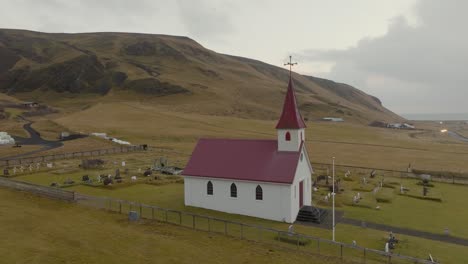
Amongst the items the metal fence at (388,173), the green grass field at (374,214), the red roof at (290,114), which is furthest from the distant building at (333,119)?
the red roof at (290,114)

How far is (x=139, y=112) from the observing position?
499ft

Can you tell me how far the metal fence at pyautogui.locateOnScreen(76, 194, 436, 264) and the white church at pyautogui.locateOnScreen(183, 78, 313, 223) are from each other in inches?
168

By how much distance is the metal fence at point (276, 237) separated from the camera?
2620 cm

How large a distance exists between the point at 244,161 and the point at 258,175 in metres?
2.70

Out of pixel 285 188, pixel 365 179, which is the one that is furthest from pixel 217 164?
pixel 365 179

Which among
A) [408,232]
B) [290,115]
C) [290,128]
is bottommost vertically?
[408,232]

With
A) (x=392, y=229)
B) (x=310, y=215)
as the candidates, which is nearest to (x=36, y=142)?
(x=310, y=215)

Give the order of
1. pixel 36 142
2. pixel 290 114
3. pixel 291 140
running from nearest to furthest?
1. pixel 291 140
2. pixel 290 114
3. pixel 36 142

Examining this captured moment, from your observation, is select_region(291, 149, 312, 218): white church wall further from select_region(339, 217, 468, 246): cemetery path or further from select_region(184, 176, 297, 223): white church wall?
select_region(339, 217, 468, 246): cemetery path

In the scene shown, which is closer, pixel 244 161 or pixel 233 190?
pixel 233 190

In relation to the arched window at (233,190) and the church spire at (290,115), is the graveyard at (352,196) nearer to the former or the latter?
the arched window at (233,190)

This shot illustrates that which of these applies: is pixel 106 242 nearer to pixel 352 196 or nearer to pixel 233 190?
pixel 233 190

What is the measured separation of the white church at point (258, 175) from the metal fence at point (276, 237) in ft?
14.0

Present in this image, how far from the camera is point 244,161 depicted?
3906cm
